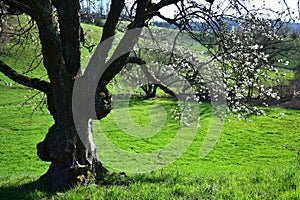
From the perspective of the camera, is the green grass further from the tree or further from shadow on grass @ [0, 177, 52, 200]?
the tree

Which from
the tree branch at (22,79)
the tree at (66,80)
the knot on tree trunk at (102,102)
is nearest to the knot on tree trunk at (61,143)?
the tree at (66,80)

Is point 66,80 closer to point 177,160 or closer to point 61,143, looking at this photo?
point 61,143

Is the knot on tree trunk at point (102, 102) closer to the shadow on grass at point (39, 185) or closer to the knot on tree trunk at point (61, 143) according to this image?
the knot on tree trunk at point (61, 143)

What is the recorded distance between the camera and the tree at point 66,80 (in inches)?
240

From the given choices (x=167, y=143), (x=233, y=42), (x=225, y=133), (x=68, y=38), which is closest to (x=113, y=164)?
(x=167, y=143)

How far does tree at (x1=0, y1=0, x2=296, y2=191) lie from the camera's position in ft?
20.0

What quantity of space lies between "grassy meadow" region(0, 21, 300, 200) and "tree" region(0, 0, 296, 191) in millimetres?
630

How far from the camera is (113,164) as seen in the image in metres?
17.5

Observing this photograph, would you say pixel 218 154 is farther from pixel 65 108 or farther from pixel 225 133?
pixel 65 108

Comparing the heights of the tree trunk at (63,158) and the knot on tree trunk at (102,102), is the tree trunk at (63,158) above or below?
below

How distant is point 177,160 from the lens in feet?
64.2

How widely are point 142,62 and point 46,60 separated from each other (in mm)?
2557

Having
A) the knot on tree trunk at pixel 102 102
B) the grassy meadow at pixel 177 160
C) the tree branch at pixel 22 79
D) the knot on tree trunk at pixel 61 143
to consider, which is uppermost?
the tree branch at pixel 22 79

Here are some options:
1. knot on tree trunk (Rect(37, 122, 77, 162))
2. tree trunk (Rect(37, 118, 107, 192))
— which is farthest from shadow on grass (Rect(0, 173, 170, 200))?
knot on tree trunk (Rect(37, 122, 77, 162))
